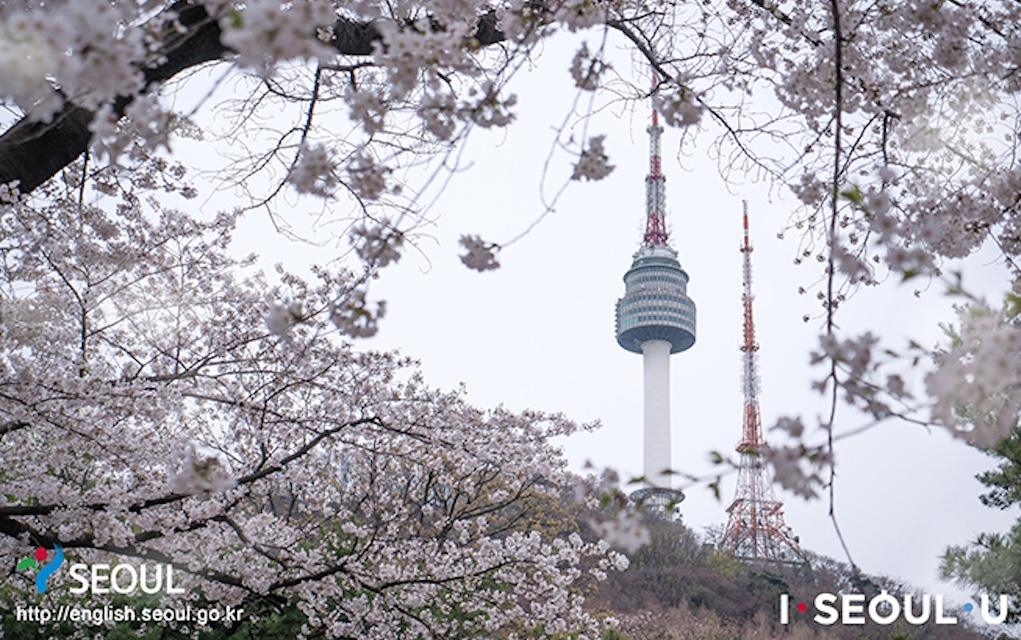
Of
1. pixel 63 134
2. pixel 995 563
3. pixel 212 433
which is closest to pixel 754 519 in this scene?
pixel 995 563

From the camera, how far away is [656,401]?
5106cm

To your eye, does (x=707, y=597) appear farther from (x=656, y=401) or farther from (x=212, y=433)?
(x=656, y=401)

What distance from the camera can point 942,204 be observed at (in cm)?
231

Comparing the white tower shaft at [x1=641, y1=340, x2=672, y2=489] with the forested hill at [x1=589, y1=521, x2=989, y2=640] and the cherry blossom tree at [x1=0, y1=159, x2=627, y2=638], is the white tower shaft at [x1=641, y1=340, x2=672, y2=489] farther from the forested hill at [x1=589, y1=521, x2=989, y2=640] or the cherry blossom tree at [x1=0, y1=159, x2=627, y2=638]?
the cherry blossom tree at [x1=0, y1=159, x2=627, y2=638]

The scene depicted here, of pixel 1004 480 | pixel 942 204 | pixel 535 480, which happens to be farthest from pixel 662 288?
pixel 942 204

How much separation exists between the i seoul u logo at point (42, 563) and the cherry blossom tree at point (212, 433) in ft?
0.45

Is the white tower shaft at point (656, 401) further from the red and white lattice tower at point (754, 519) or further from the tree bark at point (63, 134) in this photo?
the tree bark at point (63, 134)

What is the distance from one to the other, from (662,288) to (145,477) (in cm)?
4728

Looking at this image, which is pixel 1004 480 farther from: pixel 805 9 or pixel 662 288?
pixel 662 288

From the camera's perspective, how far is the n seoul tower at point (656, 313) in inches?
1956

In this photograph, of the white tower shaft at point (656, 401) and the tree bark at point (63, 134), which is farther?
the white tower shaft at point (656, 401)

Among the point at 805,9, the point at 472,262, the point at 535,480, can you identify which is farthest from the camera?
the point at 535,480

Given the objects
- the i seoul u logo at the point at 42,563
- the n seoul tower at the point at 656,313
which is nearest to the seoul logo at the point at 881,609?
the i seoul u logo at the point at 42,563

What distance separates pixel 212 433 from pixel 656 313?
4492 centimetres
